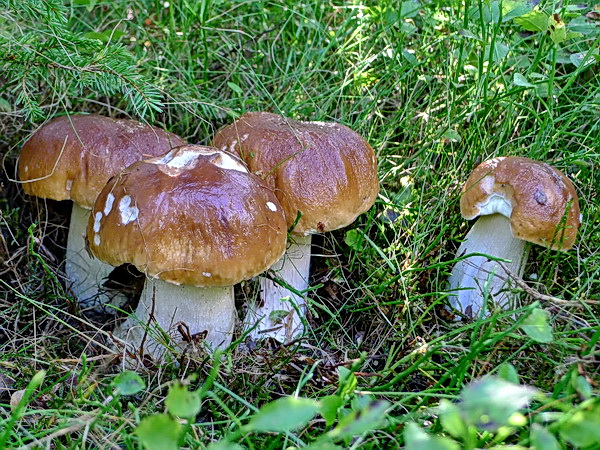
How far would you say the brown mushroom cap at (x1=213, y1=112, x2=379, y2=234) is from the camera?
2.34 meters

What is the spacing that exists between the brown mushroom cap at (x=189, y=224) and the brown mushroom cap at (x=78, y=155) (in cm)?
41

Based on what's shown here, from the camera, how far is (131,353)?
2201 millimetres

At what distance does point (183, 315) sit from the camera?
7.66 feet

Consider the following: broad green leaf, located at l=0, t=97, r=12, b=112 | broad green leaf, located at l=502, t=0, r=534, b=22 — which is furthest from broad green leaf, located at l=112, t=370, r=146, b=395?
broad green leaf, located at l=502, t=0, r=534, b=22

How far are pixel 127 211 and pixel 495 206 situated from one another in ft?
5.26

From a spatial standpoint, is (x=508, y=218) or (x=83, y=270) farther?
(x=83, y=270)

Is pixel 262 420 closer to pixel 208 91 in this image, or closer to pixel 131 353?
pixel 131 353

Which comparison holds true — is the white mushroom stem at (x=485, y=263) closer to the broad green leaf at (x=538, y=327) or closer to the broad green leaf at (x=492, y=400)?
the broad green leaf at (x=538, y=327)

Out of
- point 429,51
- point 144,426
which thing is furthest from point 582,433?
point 429,51

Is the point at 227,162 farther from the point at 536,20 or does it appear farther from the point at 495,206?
the point at 536,20

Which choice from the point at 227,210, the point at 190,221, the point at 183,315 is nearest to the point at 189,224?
the point at 190,221

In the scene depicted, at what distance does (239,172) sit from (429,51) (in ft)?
6.14

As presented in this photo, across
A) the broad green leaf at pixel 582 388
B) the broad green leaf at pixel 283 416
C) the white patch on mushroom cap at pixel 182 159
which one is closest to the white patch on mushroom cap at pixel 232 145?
the white patch on mushroom cap at pixel 182 159

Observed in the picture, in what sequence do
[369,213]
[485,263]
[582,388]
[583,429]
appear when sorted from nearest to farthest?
[583,429] → [582,388] → [485,263] → [369,213]
